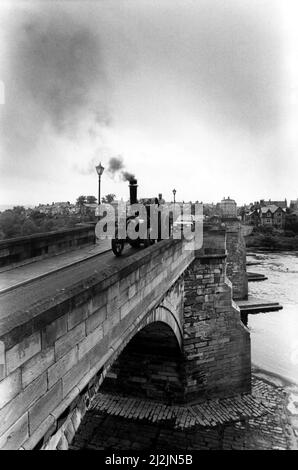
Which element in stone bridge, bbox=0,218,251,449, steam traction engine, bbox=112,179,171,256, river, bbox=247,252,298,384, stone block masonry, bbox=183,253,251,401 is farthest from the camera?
river, bbox=247,252,298,384

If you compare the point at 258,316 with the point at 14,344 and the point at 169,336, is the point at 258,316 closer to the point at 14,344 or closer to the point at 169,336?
the point at 169,336

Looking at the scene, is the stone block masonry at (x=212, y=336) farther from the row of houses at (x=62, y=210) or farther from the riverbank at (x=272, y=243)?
the row of houses at (x=62, y=210)

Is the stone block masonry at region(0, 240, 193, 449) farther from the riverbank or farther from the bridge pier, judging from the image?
the riverbank

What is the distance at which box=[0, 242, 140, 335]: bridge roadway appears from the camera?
10.7ft

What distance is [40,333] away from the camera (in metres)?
3.30

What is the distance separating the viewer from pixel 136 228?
9.02 m

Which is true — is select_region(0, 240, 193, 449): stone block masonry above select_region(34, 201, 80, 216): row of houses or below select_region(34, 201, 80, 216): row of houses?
below

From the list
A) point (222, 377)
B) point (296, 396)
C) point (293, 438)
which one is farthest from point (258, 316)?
point (293, 438)

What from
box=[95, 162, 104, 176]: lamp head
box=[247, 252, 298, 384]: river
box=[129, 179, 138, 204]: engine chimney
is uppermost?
box=[95, 162, 104, 176]: lamp head

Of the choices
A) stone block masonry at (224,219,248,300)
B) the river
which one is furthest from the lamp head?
stone block masonry at (224,219,248,300)

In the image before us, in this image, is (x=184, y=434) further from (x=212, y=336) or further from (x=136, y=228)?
(x=136, y=228)

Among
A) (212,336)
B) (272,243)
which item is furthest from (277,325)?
(272,243)
